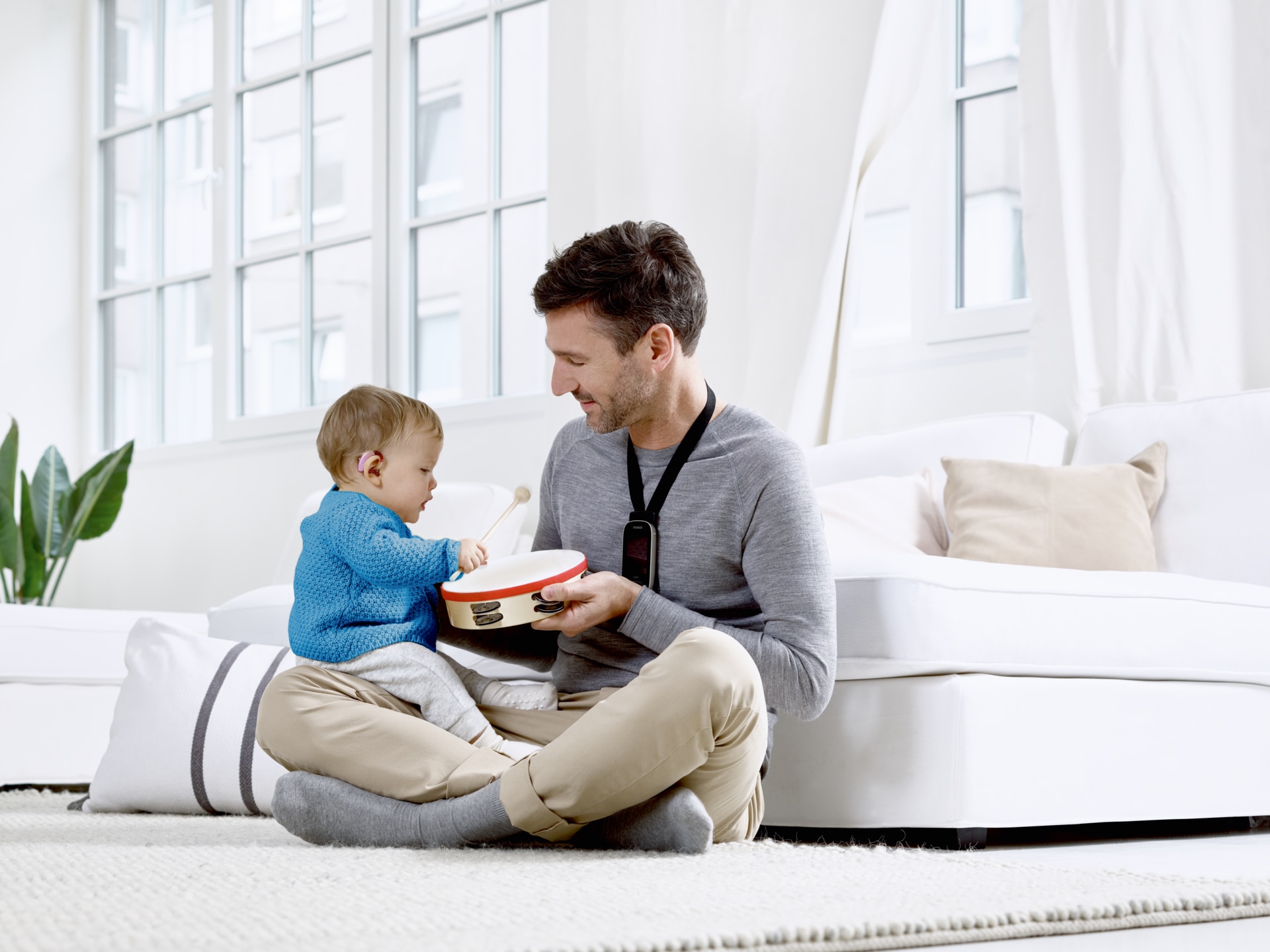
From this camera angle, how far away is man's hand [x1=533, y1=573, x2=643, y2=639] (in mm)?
1688

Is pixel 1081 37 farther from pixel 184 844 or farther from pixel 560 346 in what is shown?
pixel 184 844

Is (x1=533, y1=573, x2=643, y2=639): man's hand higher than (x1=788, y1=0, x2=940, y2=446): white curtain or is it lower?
lower

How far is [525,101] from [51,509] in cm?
217

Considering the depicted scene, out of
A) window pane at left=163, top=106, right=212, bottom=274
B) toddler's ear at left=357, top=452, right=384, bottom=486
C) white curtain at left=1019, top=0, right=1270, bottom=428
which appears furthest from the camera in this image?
window pane at left=163, top=106, right=212, bottom=274

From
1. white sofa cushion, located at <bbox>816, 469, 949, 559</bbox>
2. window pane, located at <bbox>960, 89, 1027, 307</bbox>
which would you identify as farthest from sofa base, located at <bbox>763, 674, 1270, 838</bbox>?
window pane, located at <bbox>960, 89, 1027, 307</bbox>

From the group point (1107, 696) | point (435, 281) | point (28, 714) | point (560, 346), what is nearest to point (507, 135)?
point (435, 281)

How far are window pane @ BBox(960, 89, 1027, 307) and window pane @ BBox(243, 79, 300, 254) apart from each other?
8.50ft

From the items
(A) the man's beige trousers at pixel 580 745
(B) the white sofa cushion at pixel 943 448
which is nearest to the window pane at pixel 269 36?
(B) the white sofa cushion at pixel 943 448

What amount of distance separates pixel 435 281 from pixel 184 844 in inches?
118

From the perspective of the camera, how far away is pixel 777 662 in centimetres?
165

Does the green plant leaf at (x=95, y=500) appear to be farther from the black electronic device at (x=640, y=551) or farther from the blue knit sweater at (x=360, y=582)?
the black electronic device at (x=640, y=551)

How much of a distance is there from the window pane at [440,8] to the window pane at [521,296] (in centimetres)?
74

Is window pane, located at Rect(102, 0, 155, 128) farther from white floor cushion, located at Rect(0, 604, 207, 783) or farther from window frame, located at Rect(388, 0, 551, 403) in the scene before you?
white floor cushion, located at Rect(0, 604, 207, 783)

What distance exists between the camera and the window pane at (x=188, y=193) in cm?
520
